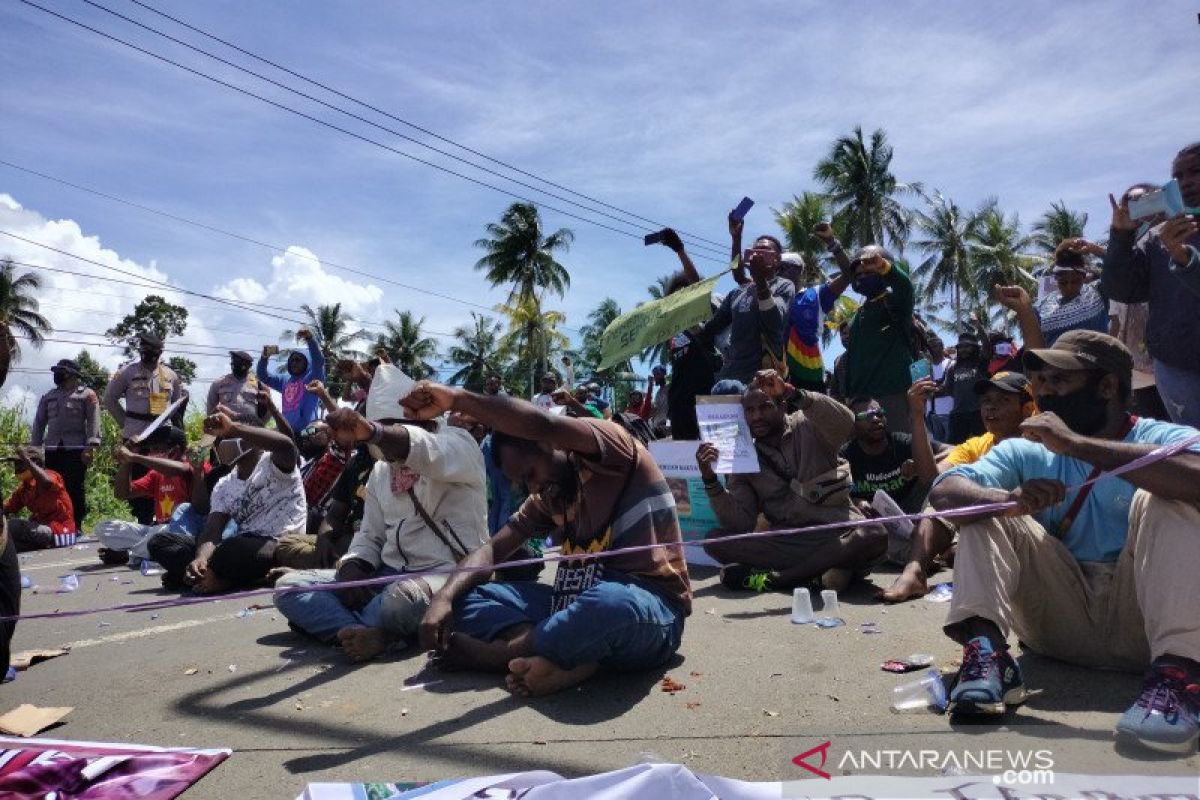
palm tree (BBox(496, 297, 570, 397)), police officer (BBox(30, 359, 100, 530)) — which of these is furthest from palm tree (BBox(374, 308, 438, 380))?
police officer (BBox(30, 359, 100, 530))

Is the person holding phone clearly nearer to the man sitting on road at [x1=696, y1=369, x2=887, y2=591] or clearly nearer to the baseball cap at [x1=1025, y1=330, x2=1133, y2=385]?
the baseball cap at [x1=1025, y1=330, x2=1133, y2=385]

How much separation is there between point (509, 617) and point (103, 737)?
1.60m

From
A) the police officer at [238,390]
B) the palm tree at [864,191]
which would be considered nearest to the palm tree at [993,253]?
the palm tree at [864,191]

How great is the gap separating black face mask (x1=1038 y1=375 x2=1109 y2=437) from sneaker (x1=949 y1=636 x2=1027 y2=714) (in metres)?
0.82

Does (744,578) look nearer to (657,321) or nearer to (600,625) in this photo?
(657,321)

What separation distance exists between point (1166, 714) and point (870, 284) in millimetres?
4087

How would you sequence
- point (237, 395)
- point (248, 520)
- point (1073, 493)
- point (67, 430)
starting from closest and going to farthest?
point (1073, 493) → point (248, 520) → point (237, 395) → point (67, 430)

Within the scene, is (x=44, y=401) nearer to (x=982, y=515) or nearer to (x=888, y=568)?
(x=888, y=568)

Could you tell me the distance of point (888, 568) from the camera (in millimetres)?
5984

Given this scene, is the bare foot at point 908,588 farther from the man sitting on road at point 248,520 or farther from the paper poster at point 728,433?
the man sitting on road at point 248,520

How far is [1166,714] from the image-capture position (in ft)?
8.29

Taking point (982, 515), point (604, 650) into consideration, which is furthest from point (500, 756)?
point (982, 515)

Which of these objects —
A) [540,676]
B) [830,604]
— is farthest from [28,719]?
[830,604]

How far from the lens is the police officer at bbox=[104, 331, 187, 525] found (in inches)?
401
